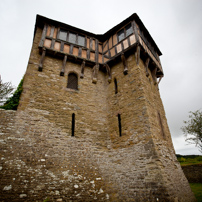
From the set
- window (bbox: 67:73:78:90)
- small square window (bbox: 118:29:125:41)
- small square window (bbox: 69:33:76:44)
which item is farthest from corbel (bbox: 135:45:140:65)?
small square window (bbox: 69:33:76:44)

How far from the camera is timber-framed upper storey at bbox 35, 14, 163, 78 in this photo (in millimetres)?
8988

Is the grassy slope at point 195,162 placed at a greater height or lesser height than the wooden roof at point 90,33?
lesser

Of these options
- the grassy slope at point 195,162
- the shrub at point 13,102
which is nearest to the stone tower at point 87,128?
the shrub at point 13,102

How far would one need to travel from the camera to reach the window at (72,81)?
349 inches

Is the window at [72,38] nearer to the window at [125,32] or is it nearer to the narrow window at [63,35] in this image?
the narrow window at [63,35]

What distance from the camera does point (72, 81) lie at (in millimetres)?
9055

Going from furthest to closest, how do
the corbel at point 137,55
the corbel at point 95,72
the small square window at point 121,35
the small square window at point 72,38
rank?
the small square window at point 121,35 → the small square window at point 72,38 → the corbel at point 95,72 → the corbel at point 137,55

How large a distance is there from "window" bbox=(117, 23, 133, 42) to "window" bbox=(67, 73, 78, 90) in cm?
412

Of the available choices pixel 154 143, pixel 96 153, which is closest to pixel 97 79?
pixel 96 153

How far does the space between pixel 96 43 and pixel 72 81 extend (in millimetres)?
3753

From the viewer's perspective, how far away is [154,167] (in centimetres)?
575

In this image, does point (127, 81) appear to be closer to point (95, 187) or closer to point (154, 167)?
point (154, 167)

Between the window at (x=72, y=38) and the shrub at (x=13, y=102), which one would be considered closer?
the shrub at (x=13, y=102)

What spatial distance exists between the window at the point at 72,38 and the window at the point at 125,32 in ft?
8.46
